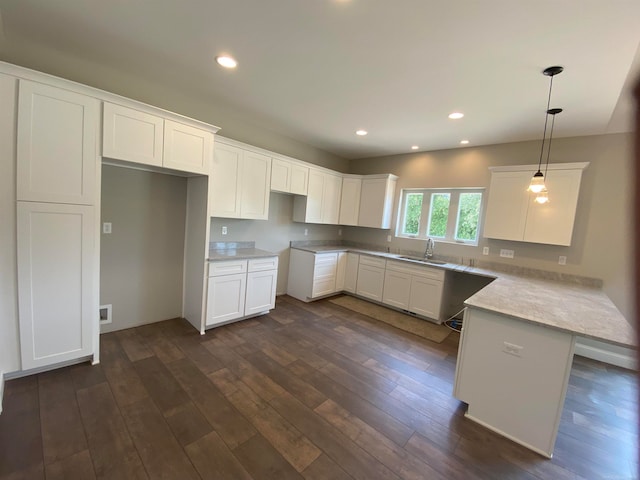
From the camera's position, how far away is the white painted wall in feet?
6.82

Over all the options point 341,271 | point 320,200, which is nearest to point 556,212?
point 341,271

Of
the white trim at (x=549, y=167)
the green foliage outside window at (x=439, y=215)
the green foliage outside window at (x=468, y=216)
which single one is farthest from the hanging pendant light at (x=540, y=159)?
the green foliage outside window at (x=439, y=215)

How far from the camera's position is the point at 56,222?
2318mm

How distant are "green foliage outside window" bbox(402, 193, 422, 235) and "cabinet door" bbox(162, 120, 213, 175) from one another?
10.8 ft

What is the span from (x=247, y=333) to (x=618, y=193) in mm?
4431

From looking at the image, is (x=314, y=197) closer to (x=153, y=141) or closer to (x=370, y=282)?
(x=370, y=282)

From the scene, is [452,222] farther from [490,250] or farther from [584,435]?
[584,435]

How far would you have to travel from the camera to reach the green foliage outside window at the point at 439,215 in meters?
4.59

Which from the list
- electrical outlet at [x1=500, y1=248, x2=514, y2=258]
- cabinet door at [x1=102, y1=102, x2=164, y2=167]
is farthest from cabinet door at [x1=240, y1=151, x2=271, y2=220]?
electrical outlet at [x1=500, y1=248, x2=514, y2=258]

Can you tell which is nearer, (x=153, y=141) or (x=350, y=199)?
(x=153, y=141)

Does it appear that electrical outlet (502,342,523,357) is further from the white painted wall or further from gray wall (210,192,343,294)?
the white painted wall

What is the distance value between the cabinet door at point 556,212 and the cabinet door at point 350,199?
8.19 ft

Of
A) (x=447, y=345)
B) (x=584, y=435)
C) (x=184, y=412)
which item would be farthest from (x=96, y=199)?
(x=584, y=435)

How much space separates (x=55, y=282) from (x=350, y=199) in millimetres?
4017
